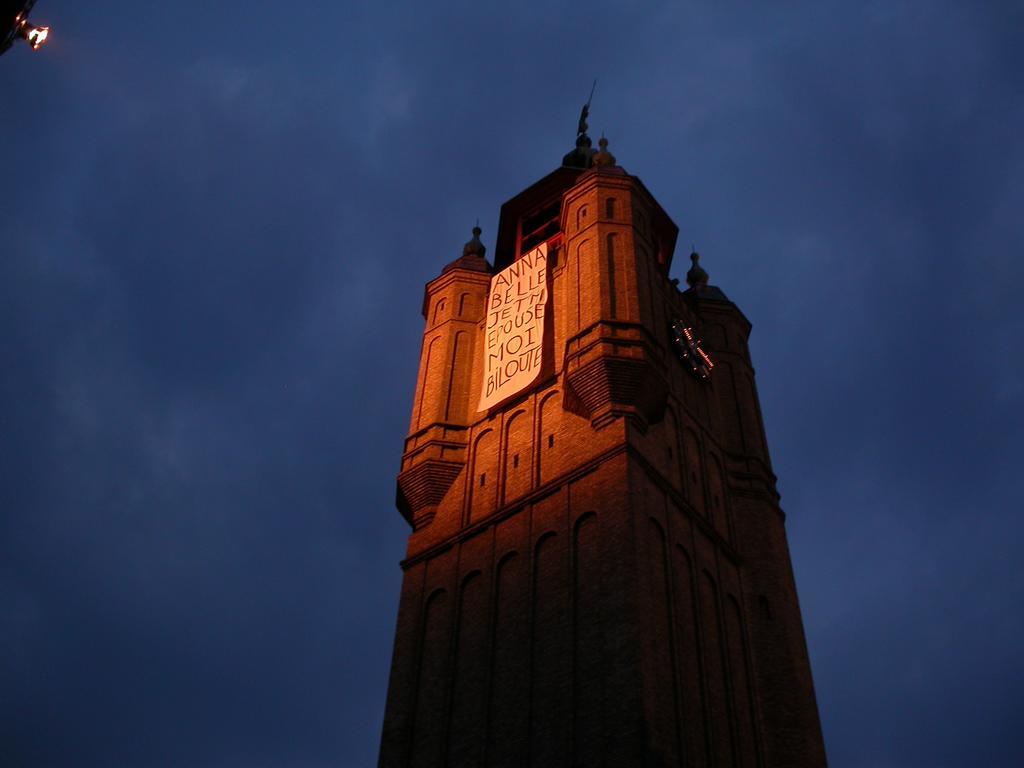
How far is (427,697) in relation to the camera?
27266 millimetres

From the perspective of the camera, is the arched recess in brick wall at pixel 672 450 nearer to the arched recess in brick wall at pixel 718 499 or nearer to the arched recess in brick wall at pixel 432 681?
the arched recess in brick wall at pixel 718 499

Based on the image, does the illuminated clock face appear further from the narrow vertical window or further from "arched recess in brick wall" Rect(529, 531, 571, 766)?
"arched recess in brick wall" Rect(529, 531, 571, 766)

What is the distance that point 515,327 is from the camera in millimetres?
34875

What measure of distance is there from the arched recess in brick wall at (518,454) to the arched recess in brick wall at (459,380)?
2540mm

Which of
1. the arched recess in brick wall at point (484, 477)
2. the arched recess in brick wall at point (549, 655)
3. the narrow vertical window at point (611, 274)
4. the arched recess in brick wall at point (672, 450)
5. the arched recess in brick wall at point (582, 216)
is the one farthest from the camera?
the arched recess in brick wall at point (582, 216)

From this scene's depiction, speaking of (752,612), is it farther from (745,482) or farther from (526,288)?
(526,288)

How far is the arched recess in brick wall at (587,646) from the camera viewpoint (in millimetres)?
22797

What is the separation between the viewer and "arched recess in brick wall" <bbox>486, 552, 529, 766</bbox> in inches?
964

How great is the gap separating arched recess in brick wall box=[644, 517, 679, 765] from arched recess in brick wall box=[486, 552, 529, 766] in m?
3.12

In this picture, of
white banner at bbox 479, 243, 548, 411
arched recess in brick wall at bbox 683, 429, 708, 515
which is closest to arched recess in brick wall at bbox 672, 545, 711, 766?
arched recess in brick wall at bbox 683, 429, 708, 515

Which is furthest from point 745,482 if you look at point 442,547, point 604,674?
point 604,674

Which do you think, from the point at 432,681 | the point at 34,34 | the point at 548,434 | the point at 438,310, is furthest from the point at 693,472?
the point at 34,34

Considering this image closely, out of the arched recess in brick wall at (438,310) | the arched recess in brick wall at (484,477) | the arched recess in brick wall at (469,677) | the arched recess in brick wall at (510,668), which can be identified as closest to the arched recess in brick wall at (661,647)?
the arched recess in brick wall at (510,668)

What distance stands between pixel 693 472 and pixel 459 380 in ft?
26.5
